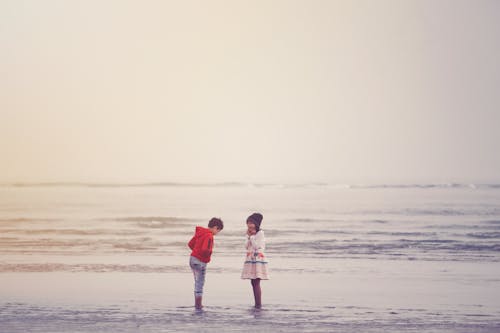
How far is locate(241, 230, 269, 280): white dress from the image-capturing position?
39.5 feet

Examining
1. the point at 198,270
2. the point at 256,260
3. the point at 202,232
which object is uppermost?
the point at 202,232

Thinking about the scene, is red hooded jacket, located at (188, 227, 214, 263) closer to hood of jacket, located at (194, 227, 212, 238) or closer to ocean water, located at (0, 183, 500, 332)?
hood of jacket, located at (194, 227, 212, 238)

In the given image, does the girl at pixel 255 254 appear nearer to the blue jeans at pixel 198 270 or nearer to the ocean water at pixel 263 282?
the ocean water at pixel 263 282

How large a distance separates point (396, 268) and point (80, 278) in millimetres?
7120

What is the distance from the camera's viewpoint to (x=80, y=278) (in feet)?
49.9

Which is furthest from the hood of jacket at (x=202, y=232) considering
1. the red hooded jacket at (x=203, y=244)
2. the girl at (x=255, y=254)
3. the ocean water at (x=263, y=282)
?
the ocean water at (x=263, y=282)

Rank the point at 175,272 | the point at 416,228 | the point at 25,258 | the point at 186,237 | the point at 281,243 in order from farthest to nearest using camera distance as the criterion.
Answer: the point at 416,228, the point at 186,237, the point at 281,243, the point at 25,258, the point at 175,272

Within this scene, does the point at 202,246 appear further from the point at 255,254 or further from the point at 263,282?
the point at 263,282

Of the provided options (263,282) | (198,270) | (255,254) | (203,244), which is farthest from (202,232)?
(263,282)

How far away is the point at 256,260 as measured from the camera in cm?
1213

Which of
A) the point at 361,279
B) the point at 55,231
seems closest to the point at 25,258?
the point at 361,279

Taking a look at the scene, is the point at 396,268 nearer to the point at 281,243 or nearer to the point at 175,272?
the point at 175,272

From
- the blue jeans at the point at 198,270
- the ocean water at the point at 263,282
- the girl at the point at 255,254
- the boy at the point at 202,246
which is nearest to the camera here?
the ocean water at the point at 263,282

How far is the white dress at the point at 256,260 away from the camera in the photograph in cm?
1204
